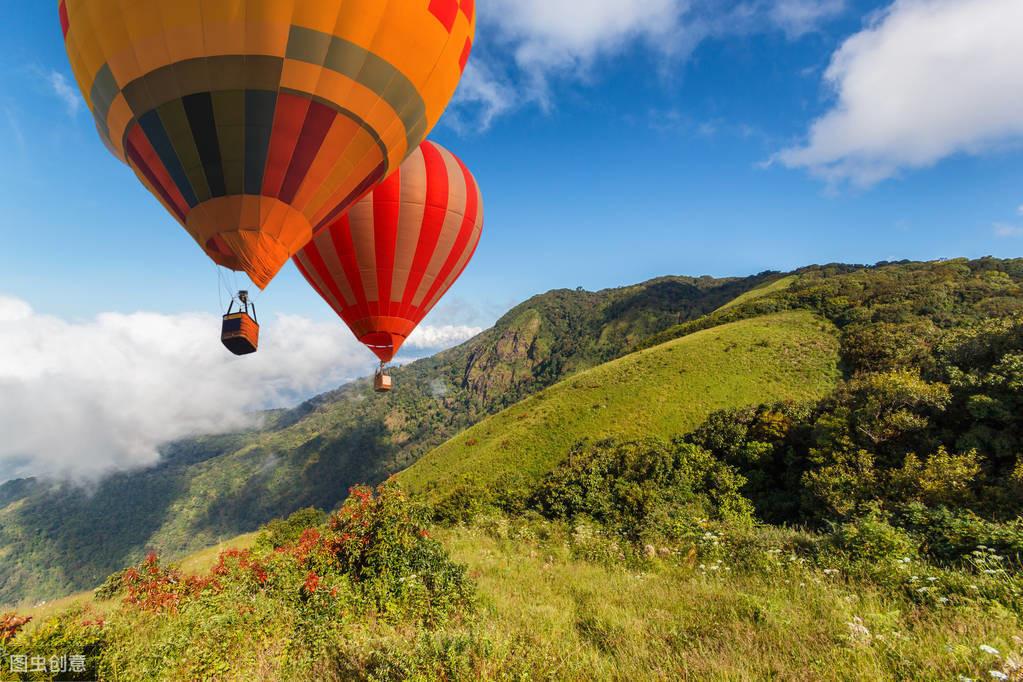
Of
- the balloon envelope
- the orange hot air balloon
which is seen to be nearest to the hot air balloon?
the balloon envelope

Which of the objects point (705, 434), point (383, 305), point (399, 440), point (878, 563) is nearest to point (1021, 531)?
point (878, 563)

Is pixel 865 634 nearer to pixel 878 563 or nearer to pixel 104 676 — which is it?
pixel 878 563

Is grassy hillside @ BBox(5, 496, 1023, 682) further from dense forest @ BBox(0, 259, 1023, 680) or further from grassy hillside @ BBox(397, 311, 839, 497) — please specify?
grassy hillside @ BBox(397, 311, 839, 497)

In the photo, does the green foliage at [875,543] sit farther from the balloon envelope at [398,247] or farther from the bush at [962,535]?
the balloon envelope at [398,247]

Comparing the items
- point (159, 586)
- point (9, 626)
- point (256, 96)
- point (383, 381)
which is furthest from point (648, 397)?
point (9, 626)

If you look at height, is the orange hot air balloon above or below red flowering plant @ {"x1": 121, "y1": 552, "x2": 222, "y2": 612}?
above

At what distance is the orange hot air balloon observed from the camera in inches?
307

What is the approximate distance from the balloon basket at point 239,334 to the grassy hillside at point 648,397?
1111 inches

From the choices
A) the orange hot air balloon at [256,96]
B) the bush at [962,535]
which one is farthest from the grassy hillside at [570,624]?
the orange hot air balloon at [256,96]

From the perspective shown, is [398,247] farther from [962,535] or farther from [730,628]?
[962,535]

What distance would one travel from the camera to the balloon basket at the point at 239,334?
32.3 feet

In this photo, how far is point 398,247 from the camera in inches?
640

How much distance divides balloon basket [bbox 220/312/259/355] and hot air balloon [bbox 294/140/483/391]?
645 centimetres

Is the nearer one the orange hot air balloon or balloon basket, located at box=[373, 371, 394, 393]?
the orange hot air balloon
